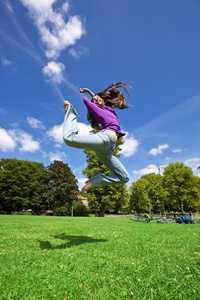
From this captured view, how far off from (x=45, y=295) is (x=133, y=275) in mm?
1402

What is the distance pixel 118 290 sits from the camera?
2361 millimetres

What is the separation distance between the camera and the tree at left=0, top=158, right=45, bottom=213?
41.6 metres

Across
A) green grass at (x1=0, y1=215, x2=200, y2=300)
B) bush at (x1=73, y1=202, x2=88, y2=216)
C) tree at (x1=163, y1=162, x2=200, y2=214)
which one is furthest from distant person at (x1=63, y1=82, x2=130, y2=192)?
bush at (x1=73, y1=202, x2=88, y2=216)

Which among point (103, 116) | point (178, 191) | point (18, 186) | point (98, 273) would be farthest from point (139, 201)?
point (98, 273)

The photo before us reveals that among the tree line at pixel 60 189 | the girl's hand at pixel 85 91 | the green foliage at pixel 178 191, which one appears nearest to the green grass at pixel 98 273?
the girl's hand at pixel 85 91

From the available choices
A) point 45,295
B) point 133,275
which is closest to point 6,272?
point 45,295

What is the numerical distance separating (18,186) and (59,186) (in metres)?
11.6

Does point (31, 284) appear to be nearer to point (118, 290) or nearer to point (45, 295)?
point (45, 295)

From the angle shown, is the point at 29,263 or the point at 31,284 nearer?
the point at 31,284

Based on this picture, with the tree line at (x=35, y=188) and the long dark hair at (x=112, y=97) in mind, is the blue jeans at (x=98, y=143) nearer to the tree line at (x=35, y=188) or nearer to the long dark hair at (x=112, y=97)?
the long dark hair at (x=112, y=97)

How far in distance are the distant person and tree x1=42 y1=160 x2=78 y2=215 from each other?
38719 mm

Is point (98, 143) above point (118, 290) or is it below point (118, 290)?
above

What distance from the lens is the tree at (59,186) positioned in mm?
41312

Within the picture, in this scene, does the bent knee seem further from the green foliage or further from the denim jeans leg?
the green foliage
